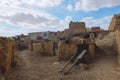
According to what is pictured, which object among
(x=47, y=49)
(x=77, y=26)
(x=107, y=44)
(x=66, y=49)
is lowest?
(x=47, y=49)

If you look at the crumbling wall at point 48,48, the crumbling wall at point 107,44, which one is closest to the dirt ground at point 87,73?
the crumbling wall at point 107,44

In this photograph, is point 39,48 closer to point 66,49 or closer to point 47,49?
point 47,49

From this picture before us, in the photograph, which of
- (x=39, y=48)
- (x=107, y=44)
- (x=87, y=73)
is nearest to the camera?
(x=87, y=73)

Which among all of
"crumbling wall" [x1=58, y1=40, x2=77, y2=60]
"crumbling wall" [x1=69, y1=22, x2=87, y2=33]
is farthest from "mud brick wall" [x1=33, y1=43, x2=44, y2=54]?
"crumbling wall" [x1=58, y1=40, x2=77, y2=60]

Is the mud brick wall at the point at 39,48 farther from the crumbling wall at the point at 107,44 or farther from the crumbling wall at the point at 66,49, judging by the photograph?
the crumbling wall at the point at 107,44

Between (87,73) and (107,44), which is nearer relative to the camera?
(87,73)

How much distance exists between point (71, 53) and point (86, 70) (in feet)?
9.00

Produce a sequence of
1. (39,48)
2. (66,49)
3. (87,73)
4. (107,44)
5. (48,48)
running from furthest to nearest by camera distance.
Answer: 1. (39,48)
2. (48,48)
3. (66,49)
4. (107,44)
5. (87,73)

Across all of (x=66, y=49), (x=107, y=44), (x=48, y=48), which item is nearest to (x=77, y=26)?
(x=48, y=48)

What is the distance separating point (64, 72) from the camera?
11.2 meters

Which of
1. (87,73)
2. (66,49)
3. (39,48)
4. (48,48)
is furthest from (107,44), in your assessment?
(39,48)

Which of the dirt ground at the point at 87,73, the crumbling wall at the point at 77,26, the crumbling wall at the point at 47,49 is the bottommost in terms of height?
the dirt ground at the point at 87,73

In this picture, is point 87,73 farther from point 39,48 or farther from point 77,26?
point 77,26

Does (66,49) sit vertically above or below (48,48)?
Answer: above
